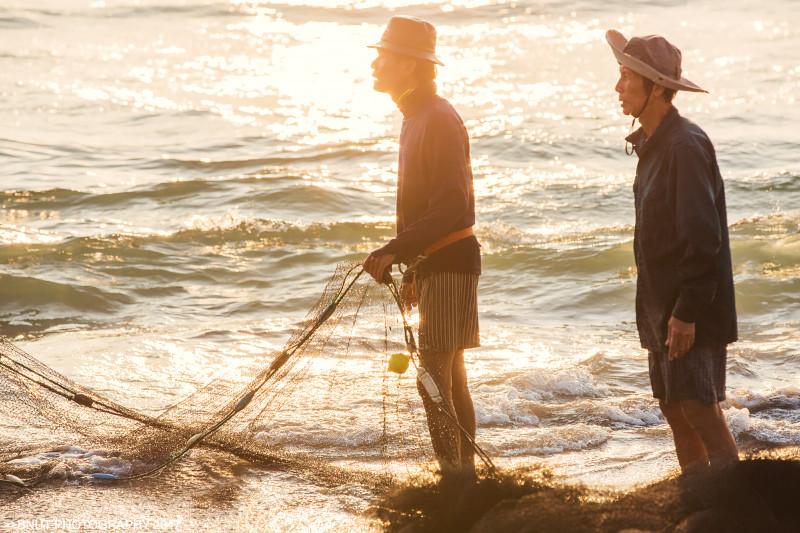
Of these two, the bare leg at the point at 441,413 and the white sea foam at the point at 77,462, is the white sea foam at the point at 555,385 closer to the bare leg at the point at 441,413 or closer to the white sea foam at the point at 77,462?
the bare leg at the point at 441,413

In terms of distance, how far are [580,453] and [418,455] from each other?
143 cm

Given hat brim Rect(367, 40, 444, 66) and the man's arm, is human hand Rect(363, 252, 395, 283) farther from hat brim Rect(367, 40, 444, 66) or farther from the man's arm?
the man's arm

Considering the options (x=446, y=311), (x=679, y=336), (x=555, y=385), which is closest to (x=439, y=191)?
(x=446, y=311)

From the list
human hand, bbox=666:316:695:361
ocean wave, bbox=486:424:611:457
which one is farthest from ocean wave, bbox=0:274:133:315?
human hand, bbox=666:316:695:361

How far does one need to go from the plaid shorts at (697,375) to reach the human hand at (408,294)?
128 centimetres

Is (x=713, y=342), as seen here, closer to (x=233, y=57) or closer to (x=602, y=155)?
(x=602, y=155)

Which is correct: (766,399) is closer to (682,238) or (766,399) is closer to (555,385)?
(555,385)

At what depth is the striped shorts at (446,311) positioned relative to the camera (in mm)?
4852

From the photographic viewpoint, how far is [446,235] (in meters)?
4.79

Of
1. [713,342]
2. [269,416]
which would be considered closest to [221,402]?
[269,416]

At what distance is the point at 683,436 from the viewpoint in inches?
176

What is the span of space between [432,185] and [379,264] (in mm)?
393

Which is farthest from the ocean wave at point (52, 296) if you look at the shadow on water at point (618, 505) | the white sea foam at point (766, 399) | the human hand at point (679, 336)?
the human hand at point (679, 336)

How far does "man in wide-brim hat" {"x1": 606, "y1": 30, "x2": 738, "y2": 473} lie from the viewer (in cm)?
403
